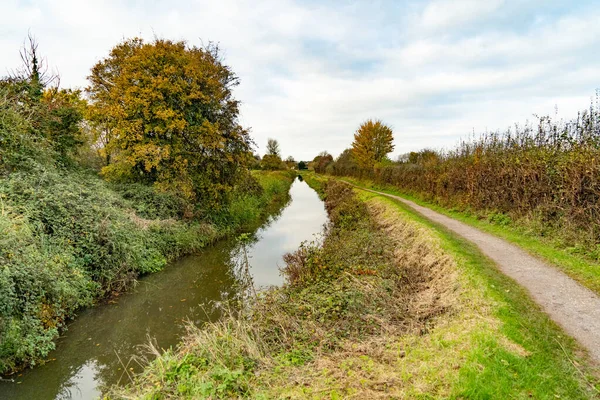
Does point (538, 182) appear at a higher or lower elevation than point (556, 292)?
higher

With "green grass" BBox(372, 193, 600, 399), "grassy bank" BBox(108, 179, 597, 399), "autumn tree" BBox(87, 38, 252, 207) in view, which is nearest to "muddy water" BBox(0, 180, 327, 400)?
"grassy bank" BBox(108, 179, 597, 399)

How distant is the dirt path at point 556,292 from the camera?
16.2ft

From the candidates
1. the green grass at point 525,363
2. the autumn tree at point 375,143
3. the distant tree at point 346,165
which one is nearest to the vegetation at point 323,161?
the distant tree at point 346,165

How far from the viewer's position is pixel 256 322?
20.5 ft

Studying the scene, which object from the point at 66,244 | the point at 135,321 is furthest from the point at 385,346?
the point at 66,244

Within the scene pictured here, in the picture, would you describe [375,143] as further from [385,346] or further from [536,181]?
[385,346]

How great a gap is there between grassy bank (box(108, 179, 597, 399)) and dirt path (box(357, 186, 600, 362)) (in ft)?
0.84

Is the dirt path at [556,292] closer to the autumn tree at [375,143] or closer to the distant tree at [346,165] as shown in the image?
the autumn tree at [375,143]

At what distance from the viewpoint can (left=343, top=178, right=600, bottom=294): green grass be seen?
22.3 ft

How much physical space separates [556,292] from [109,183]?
16357 mm

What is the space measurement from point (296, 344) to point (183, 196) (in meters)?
12.8

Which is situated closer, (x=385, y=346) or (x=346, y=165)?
(x=385, y=346)

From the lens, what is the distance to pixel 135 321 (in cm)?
855

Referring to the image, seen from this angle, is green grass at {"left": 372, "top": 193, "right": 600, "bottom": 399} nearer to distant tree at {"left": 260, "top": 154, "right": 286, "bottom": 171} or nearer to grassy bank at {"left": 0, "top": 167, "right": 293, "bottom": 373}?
grassy bank at {"left": 0, "top": 167, "right": 293, "bottom": 373}
